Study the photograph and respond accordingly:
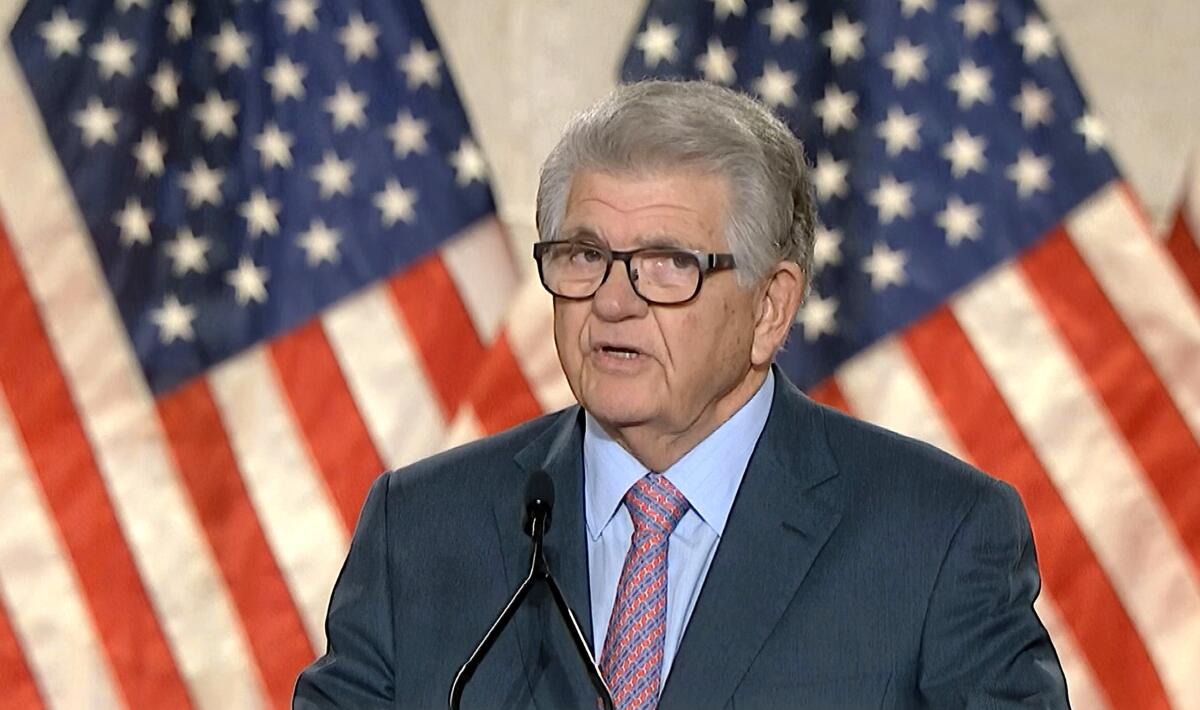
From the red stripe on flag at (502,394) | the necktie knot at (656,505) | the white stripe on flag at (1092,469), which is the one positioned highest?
the red stripe on flag at (502,394)

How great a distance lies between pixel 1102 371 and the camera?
9.11 feet

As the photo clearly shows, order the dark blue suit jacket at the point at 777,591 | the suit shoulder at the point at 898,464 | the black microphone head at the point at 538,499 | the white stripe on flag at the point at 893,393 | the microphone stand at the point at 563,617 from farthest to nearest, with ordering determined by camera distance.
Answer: the white stripe on flag at the point at 893,393, the suit shoulder at the point at 898,464, the dark blue suit jacket at the point at 777,591, the black microphone head at the point at 538,499, the microphone stand at the point at 563,617

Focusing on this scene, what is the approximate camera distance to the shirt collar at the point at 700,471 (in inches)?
69.7

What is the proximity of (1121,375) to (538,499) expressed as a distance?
155 centimetres

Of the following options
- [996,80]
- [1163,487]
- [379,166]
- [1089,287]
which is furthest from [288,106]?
[1163,487]

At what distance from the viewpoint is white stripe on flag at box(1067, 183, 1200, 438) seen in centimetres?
274

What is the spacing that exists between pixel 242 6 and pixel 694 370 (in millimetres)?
1600

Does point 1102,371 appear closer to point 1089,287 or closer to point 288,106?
point 1089,287

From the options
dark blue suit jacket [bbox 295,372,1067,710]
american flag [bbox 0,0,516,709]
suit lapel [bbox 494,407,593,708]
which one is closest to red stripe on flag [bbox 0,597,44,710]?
american flag [bbox 0,0,516,709]

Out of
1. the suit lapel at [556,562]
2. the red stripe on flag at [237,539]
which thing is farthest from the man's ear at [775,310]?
the red stripe on flag at [237,539]

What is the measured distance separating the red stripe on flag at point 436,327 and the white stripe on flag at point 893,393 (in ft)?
2.14

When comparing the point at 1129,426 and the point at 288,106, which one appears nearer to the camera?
the point at 1129,426

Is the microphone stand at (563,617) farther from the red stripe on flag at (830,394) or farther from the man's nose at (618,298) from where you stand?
the red stripe on flag at (830,394)

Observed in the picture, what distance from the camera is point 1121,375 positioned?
9.07 ft
